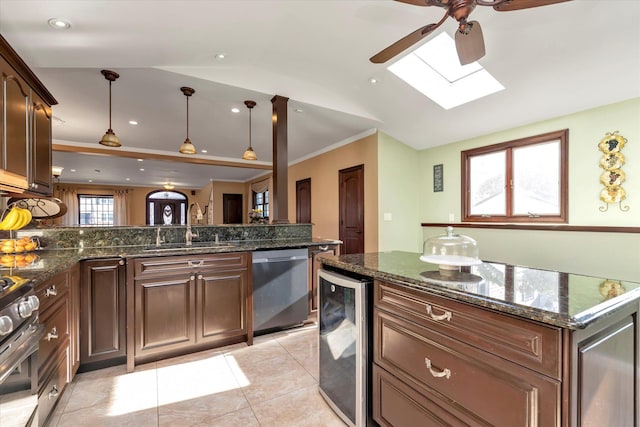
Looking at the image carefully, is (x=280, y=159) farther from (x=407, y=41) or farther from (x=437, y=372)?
(x=437, y=372)

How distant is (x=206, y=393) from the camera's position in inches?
78.0

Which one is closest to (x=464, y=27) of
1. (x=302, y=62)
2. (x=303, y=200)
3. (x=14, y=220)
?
(x=302, y=62)

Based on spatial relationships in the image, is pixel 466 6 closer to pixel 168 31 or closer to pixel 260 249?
pixel 168 31

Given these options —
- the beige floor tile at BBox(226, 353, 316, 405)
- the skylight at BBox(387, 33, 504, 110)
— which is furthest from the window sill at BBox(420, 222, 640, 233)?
the beige floor tile at BBox(226, 353, 316, 405)

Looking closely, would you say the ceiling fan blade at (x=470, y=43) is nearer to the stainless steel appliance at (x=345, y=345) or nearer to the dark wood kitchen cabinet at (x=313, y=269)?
the stainless steel appliance at (x=345, y=345)

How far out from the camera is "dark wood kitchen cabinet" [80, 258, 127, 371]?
2.14 m

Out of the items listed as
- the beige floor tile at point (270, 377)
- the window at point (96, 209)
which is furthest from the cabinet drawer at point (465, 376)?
the window at point (96, 209)

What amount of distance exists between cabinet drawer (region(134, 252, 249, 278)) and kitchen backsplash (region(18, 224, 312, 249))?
656mm

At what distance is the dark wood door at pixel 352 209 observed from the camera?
4898 millimetres

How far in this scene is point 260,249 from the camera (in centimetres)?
275

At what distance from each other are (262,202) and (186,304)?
7.19 meters

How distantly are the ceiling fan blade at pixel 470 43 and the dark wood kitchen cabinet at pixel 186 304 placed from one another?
2.33 m

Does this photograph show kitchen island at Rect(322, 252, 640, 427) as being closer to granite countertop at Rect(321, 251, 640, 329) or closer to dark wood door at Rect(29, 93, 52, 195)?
granite countertop at Rect(321, 251, 640, 329)

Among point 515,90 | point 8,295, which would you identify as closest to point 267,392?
point 8,295
